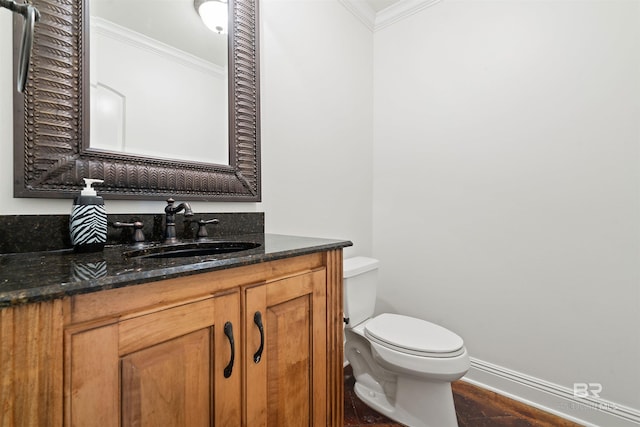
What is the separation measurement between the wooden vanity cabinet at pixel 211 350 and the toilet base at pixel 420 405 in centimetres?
56

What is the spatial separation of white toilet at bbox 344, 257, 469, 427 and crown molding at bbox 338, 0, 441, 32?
5.56ft

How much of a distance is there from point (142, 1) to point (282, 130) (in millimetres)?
748

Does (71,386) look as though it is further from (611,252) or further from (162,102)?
(611,252)

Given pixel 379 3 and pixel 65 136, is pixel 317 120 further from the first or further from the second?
pixel 65 136

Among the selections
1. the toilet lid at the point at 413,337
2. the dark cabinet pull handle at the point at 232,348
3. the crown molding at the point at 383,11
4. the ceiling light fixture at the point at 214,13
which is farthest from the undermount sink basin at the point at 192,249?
the crown molding at the point at 383,11

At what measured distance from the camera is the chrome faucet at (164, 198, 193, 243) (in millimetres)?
1048

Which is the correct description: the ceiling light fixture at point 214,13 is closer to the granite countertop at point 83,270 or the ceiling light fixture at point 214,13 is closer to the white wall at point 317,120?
the white wall at point 317,120

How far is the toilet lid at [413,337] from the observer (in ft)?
4.25

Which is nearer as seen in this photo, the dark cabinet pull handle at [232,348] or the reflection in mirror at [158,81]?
the dark cabinet pull handle at [232,348]

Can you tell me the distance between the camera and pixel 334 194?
1850 mm

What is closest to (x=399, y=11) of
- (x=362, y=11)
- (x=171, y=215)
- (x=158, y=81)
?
(x=362, y=11)

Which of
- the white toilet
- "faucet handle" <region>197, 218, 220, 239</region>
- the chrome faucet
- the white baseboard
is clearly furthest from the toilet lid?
the chrome faucet

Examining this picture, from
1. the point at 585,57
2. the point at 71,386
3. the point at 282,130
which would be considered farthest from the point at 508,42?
the point at 71,386

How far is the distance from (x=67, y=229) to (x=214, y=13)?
1.06 m
